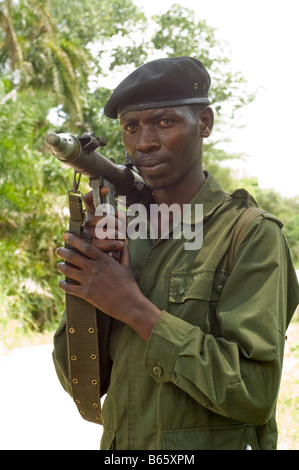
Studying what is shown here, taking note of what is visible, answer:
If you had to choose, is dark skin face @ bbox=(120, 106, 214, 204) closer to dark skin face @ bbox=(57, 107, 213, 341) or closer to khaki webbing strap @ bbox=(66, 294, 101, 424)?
dark skin face @ bbox=(57, 107, 213, 341)

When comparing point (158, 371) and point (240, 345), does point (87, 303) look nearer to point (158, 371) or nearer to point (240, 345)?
point (158, 371)

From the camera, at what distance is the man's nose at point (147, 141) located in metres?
1.77

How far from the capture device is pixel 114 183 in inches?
73.7

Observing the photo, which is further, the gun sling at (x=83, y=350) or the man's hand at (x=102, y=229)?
the gun sling at (x=83, y=350)

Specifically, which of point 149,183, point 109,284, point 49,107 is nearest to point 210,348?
point 109,284

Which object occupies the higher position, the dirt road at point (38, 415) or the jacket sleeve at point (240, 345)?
the jacket sleeve at point (240, 345)

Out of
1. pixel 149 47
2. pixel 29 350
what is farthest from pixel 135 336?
pixel 149 47

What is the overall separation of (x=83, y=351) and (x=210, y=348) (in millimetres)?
493

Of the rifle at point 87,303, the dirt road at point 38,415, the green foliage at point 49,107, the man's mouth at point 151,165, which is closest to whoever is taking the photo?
the rifle at point 87,303

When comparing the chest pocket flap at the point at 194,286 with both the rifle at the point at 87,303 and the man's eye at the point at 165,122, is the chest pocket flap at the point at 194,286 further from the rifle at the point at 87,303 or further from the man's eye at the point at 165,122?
the man's eye at the point at 165,122

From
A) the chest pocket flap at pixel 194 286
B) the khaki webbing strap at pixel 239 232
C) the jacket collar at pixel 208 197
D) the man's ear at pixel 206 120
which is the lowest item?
the chest pocket flap at pixel 194 286

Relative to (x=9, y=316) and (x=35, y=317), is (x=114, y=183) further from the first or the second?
(x=35, y=317)

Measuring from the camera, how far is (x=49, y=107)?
42.5 ft

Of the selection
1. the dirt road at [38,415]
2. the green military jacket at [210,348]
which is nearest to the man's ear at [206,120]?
the green military jacket at [210,348]
